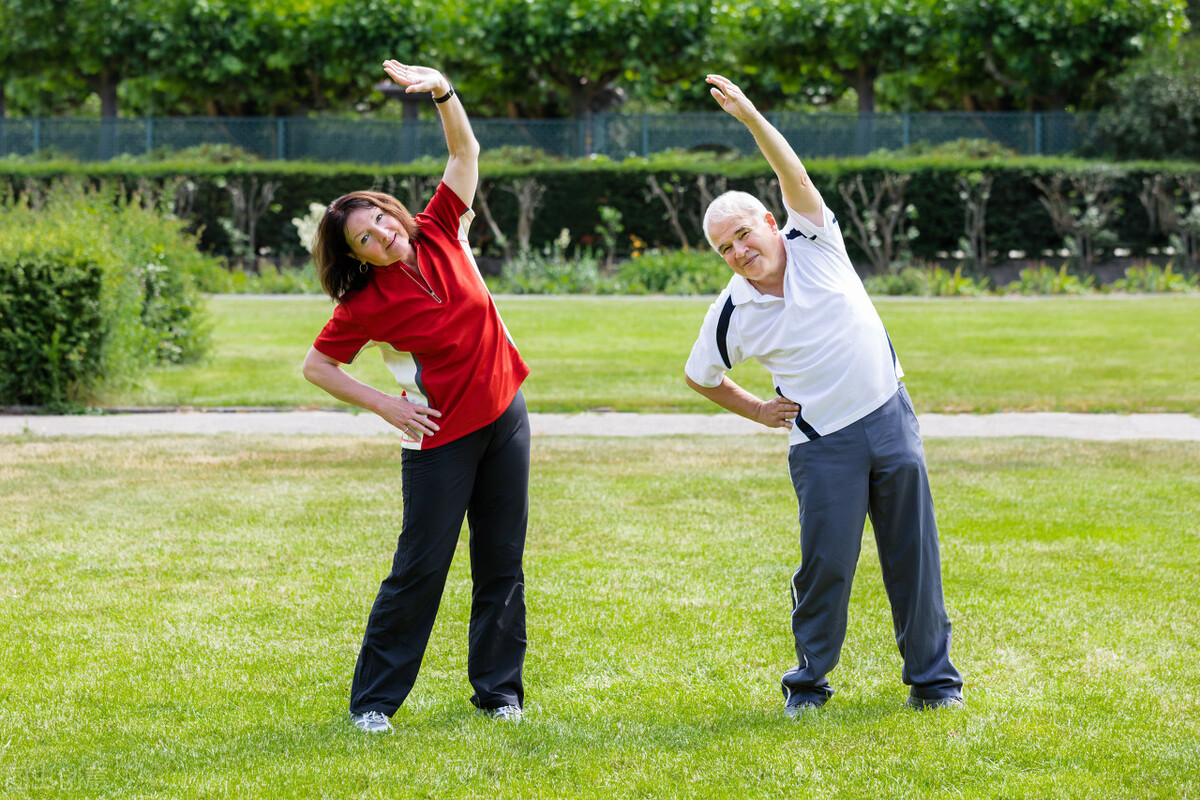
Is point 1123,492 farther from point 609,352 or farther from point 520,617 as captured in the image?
point 609,352

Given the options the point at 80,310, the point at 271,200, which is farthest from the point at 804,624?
the point at 271,200

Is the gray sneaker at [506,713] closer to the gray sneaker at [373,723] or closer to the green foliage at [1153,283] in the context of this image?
the gray sneaker at [373,723]

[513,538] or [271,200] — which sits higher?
[271,200]

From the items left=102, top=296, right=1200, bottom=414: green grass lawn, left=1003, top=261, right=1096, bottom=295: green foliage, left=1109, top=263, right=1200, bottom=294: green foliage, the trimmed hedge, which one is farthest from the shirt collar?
the trimmed hedge

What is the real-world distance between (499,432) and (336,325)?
0.56 metres

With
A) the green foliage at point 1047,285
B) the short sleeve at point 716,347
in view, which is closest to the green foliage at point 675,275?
the green foliage at point 1047,285

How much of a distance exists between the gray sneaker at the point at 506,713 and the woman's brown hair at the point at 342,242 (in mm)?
1345

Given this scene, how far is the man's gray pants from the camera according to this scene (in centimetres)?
373

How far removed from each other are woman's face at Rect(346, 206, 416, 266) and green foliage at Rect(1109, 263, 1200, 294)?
19.5 m

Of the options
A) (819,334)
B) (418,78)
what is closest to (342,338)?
(418,78)

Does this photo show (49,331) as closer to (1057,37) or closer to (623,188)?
(623,188)

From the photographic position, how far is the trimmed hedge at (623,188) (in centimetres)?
2308

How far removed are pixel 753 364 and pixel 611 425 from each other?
11.3ft

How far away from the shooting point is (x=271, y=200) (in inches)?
974
